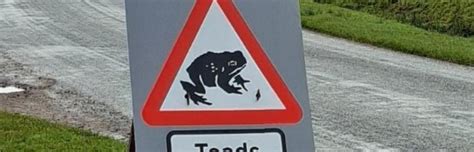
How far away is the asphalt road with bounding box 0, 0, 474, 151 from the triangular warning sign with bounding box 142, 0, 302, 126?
448cm

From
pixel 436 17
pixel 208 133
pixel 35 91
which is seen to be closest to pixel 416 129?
pixel 35 91

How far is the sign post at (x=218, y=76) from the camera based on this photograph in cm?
311

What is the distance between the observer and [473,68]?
13.0m

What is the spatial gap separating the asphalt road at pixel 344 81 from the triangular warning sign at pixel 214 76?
4476mm

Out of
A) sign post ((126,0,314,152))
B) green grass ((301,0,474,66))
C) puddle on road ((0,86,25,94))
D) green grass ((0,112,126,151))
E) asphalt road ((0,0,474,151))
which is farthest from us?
green grass ((301,0,474,66))

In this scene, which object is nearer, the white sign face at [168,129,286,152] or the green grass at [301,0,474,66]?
the white sign face at [168,129,286,152]

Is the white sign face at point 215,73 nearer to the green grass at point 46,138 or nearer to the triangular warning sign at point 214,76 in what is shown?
the triangular warning sign at point 214,76

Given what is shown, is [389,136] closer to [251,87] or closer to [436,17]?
[251,87]

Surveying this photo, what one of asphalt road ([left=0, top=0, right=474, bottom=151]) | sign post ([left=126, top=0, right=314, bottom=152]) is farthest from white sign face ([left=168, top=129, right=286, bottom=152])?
asphalt road ([left=0, top=0, right=474, bottom=151])

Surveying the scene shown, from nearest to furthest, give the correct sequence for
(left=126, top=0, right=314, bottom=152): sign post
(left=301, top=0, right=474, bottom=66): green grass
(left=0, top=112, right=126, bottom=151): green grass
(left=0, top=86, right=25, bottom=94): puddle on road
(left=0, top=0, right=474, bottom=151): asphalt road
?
(left=126, top=0, right=314, bottom=152): sign post, (left=0, top=112, right=126, bottom=151): green grass, (left=0, top=0, right=474, bottom=151): asphalt road, (left=0, top=86, right=25, bottom=94): puddle on road, (left=301, top=0, right=474, bottom=66): green grass

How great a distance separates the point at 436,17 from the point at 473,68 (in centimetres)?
453

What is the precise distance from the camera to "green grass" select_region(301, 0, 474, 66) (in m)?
14.1

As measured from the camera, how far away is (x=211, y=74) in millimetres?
3160

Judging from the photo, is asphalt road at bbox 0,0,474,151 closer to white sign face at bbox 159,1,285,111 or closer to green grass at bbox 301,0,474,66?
green grass at bbox 301,0,474,66
